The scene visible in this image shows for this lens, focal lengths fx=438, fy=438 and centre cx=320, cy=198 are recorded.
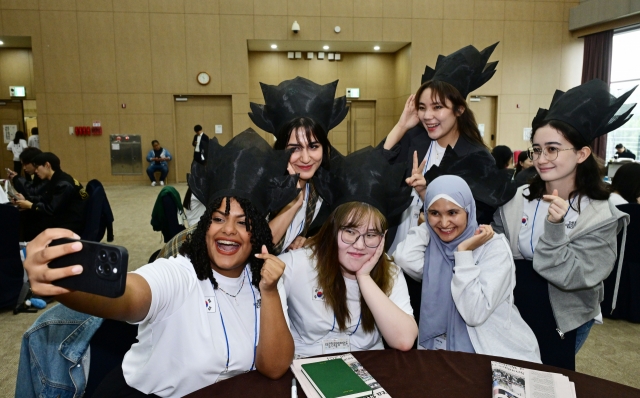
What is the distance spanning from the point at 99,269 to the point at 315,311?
1120 mm

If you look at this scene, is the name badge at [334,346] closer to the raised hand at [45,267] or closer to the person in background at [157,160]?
the raised hand at [45,267]

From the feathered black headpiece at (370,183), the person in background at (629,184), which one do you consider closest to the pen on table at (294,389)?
the feathered black headpiece at (370,183)

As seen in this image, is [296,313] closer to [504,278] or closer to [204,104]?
[504,278]

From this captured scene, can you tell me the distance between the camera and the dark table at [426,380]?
1210 millimetres

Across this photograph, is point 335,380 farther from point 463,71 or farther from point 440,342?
point 463,71

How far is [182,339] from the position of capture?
4.65ft

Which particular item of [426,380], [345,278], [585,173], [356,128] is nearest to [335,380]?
[426,380]

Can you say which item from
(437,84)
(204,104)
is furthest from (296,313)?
(204,104)

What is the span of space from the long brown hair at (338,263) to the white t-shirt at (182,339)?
439 mm

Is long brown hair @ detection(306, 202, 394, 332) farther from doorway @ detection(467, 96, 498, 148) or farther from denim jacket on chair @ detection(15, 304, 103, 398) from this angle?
doorway @ detection(467, 96, 498, 148)

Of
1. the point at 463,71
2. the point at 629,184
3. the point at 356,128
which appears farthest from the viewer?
the point at 356,128

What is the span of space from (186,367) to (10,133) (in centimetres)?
1516

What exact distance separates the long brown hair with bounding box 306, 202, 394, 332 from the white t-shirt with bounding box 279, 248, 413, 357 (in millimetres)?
31

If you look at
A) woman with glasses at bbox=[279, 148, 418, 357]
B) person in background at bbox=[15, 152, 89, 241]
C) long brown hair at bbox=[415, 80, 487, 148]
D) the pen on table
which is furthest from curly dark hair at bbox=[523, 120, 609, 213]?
person in background at bbox=[15, 152, 89, 241]
